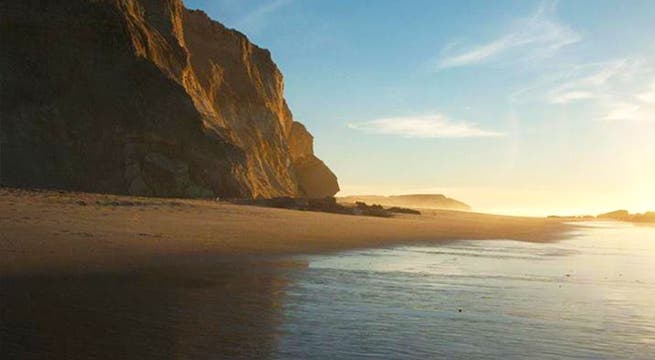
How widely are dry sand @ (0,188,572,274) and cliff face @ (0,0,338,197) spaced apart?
8607mm

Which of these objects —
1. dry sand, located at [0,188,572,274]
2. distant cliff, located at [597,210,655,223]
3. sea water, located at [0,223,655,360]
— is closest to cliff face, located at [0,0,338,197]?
dry sand, located at [0,188,572,274]

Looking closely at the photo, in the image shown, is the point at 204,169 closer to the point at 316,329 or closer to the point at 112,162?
the point at 112,162

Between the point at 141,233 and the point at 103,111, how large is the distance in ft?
66.5

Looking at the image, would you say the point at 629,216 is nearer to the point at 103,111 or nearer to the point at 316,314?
the point at 103,111

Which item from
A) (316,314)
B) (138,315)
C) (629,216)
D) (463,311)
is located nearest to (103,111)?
(138,315)

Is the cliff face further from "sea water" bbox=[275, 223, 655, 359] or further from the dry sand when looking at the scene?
"sea water" bbox=[275, 223, 655, 359]

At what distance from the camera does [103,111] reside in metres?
33.0

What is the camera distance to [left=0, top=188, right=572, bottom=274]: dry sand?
36.1ft

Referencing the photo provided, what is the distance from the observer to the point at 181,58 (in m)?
40.7

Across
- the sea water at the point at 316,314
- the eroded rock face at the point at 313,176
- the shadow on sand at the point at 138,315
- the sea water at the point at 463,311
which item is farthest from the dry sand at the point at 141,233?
the eroded rock face at the point at 313,176

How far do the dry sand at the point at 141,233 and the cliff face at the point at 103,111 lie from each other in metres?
8.61

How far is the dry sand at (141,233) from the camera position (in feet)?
36.1

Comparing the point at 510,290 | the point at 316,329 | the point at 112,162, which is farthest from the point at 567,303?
the point at 112,162

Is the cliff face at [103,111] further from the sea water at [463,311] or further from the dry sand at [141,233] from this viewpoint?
the sea water at [463,311]
